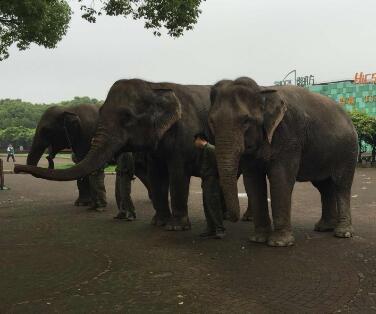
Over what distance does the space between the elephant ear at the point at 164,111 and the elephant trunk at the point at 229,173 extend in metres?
1.77

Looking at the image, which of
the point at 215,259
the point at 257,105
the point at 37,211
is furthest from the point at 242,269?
the point at 37,211

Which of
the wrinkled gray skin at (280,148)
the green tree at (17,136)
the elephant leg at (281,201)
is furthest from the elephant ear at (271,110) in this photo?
the green tree at (17,136)

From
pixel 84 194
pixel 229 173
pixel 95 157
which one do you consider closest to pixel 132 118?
pixel 95 157

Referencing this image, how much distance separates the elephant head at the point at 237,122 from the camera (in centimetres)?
644

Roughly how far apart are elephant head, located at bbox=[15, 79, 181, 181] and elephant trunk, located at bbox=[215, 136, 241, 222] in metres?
1.79

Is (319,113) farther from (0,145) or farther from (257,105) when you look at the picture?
(0,145)

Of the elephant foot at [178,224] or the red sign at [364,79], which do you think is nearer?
the elephant foot at [178,224]

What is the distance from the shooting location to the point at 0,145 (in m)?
95.0

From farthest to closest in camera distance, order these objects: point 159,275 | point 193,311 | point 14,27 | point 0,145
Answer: point 0,145 → point 14,27 → point 159,275 → point 193,311

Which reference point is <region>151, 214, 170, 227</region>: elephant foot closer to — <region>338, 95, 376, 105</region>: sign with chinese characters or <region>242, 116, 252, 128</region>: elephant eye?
<region>242, 116, 252, 128</region>: elephant eye

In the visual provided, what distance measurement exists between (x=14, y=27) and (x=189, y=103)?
11193 mm

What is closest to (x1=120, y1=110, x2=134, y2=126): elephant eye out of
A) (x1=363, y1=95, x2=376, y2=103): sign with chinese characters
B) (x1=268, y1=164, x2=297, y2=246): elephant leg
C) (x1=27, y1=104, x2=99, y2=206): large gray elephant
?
(x1=268, y1=164, x2=297, y2=246): elephant leg

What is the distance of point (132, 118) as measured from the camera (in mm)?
7902

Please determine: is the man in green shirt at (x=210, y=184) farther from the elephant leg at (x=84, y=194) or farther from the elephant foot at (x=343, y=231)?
the elephant leg at (x=84, y=194)
